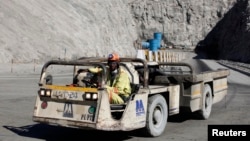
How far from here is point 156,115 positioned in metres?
9.26

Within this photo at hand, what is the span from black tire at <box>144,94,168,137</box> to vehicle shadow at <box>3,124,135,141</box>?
50 cm

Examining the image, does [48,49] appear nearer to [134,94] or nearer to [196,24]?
[134,94]

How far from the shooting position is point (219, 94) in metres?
12.9

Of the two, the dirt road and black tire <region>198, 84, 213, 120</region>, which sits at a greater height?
black tire <region>198, 84, 213, 120</region>

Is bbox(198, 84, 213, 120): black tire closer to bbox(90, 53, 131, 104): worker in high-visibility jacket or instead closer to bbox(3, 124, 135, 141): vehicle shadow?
bbox(3, 124, 135, 141): vehicle shadow

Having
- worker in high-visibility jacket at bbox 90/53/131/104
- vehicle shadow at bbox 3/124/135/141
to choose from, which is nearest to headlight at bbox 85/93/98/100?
worker in high-visibility jacket at bbox 90/53/131/104

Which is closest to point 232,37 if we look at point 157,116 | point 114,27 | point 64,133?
point 114,27

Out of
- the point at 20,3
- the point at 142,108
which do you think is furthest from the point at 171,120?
the point at 20,3

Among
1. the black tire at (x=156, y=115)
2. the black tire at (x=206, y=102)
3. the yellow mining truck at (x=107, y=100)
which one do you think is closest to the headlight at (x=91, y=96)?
the yellow mining truck at (x=107, y=100)

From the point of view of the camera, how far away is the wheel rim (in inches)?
364

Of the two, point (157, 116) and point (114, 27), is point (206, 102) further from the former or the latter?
point (114, 27)

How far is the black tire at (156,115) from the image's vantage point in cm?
891

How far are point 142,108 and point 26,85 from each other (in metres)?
12.7

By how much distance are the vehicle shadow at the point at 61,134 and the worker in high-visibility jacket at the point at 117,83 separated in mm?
956
